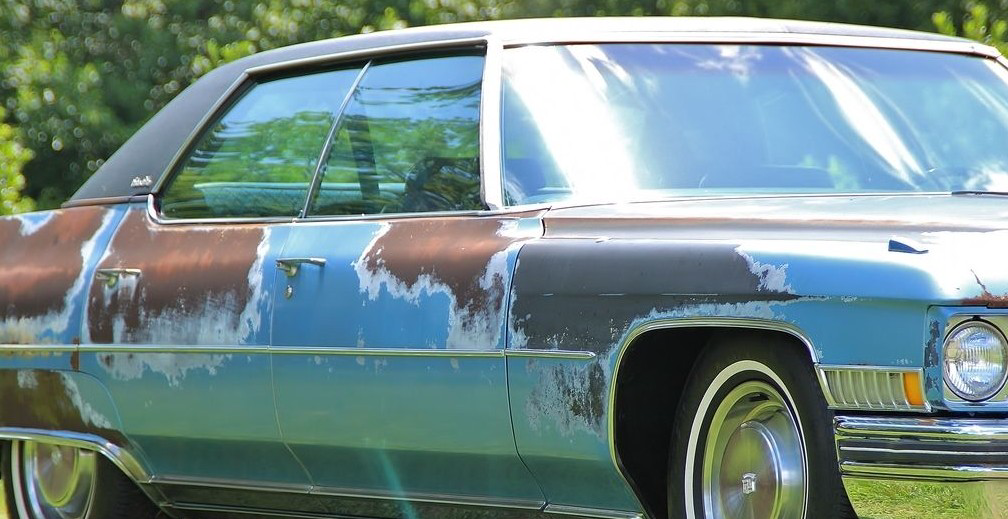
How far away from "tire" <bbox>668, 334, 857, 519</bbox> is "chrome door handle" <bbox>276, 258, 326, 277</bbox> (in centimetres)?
120

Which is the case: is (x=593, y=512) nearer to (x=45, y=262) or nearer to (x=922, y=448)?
(x=922, y=448)

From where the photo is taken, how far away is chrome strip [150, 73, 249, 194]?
569cm

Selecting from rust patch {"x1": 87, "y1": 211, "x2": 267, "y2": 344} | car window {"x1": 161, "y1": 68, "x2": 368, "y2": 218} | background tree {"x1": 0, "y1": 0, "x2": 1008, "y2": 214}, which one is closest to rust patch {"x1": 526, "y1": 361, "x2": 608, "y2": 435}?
rust patch {"x1": 87, "y1": 211, "x2": 267, "y2": 344}

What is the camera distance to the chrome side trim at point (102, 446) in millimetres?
5480

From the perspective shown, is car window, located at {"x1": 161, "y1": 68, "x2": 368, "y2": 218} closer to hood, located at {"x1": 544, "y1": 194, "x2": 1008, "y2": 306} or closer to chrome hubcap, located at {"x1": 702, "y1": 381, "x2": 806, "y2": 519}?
hood, located at {"x1": 544, "y1": 194, "x2": 1008, "y2": 306}

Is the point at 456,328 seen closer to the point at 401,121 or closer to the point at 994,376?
the point at 401,121

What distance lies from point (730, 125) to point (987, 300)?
140cm

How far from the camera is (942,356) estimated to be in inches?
135

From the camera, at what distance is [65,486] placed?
5.96 m

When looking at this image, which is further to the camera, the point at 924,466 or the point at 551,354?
the point at 551,354

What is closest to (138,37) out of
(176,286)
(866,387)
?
(176,286)

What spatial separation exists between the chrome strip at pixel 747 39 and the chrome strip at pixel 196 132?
3.88 feet

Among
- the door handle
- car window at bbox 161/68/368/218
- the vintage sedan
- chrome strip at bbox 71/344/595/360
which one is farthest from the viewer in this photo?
the door handle

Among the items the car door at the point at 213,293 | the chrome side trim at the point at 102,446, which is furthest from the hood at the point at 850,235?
the chrome side trim at the point at 102,446
